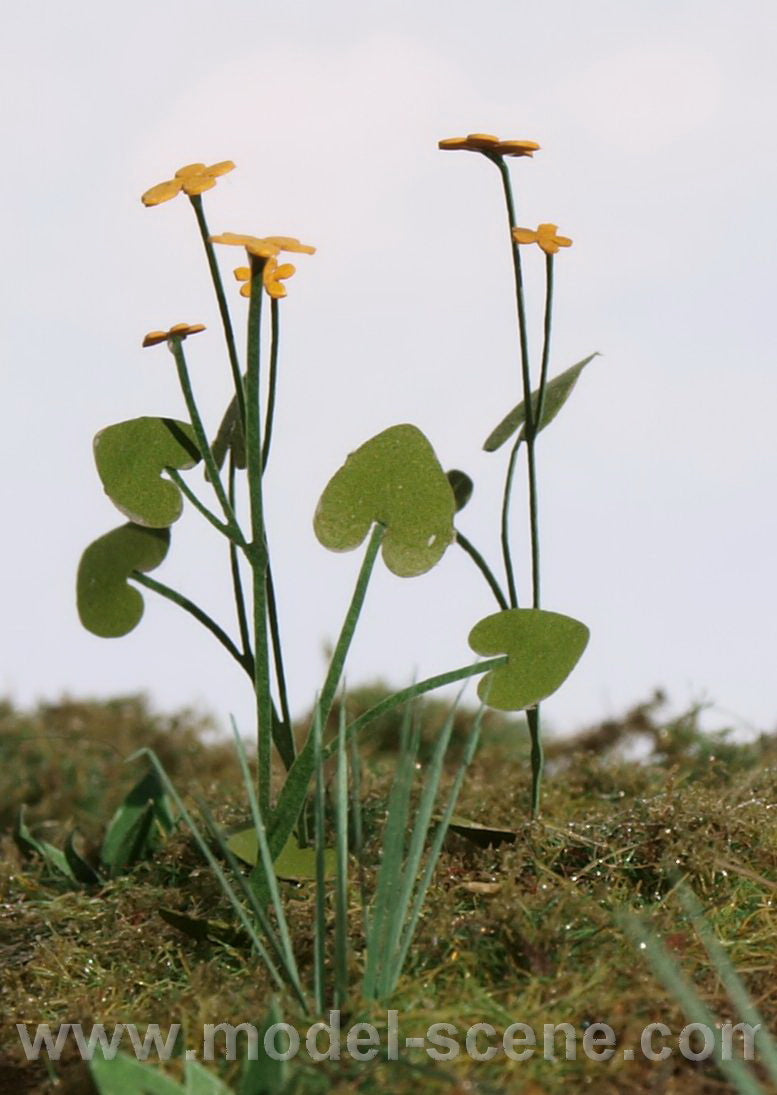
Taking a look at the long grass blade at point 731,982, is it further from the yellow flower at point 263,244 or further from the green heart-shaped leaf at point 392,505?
the yellow flower at point 263,244

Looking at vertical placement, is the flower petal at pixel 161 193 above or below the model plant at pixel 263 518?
above

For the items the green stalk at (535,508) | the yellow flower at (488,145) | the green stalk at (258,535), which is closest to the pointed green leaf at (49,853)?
the green stalk at (258,535)

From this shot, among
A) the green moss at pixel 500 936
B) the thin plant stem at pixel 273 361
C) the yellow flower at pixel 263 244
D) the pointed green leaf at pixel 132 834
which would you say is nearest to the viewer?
the green moss at pixel 500 936

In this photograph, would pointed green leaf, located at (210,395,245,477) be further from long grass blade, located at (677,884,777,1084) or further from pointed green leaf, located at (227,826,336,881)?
long grass blade, located at (677,884,777,1084)

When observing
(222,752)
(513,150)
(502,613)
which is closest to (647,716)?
(222,752)

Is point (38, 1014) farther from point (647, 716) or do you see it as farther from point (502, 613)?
point (647, 716)

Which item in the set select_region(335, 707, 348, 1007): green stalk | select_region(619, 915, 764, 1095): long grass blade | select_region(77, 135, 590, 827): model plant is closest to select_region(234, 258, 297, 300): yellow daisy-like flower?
select_region(77, 135, 590, 827): model plant
